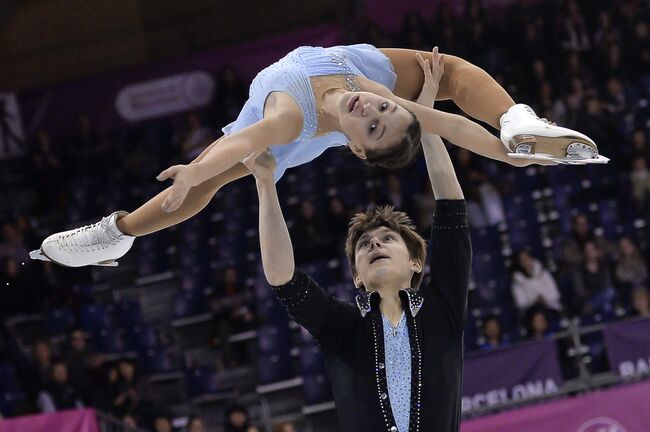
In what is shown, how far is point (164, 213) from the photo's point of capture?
397 cm

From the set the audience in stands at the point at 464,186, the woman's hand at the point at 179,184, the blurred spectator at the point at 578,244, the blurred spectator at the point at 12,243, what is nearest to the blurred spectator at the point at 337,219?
the audience in stands at the point at 464,186

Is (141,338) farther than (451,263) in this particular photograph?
Yes

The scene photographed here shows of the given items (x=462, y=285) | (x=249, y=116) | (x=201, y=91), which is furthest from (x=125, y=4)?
(x=462, y=285)

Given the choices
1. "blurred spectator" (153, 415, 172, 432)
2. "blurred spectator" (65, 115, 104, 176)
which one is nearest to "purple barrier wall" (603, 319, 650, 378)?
"blurred spectator" (153, 415, 172, 432)

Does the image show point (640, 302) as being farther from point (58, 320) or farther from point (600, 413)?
point (58, 320)

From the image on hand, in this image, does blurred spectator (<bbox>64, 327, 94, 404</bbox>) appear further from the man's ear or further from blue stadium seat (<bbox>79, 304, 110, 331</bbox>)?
the man's ear

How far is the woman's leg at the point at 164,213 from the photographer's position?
3.98 metres

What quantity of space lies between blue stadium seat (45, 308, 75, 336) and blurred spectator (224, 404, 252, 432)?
2.86m

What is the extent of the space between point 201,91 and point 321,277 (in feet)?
13.5

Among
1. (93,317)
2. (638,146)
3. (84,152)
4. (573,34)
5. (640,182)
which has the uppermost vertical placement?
(573,34)

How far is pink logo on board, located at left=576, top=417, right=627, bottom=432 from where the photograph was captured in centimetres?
608

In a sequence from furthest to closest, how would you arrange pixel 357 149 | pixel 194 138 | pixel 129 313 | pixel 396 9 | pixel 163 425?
pixel 396 9
pixel 194 138
pixel 129 313
pixel 163 425
pixel 357 149

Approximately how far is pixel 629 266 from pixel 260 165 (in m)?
6.35

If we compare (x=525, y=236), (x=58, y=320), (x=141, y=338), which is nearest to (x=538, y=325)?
(x=525, y=236)
